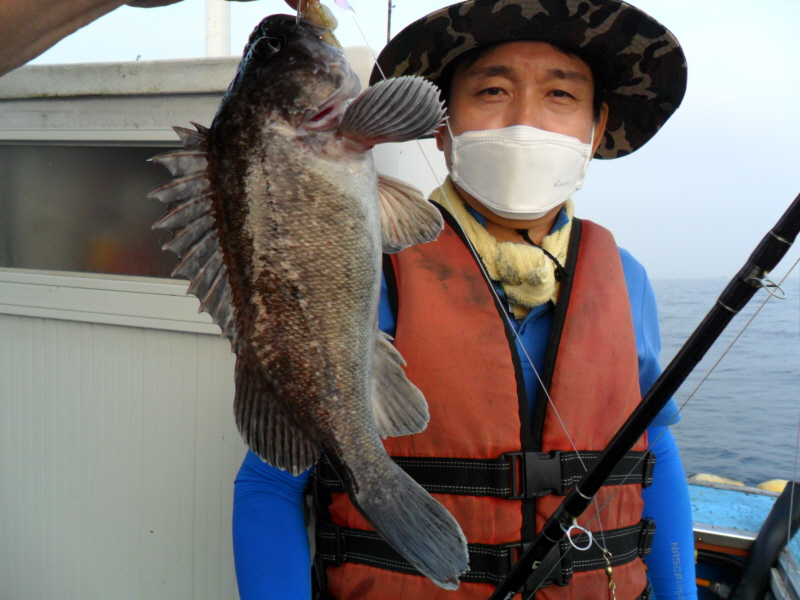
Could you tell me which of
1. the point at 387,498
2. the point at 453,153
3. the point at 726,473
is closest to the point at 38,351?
the point at 453,153

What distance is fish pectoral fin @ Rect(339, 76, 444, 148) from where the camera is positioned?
102cm

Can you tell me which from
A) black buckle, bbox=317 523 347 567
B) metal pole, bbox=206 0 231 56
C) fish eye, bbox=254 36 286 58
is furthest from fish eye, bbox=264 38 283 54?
metal pole, bbox=206 0 231 56

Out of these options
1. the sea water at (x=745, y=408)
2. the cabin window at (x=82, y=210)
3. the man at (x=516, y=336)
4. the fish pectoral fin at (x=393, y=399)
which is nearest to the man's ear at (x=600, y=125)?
the man at (x=516, y=336)

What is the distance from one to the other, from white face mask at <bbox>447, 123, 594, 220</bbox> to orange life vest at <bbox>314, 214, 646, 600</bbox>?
19 centimetres

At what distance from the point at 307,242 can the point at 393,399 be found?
0.38 meters

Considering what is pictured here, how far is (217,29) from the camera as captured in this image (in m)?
3.58

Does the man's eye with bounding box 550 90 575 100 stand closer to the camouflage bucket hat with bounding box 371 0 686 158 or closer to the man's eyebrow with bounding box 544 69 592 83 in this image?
the man's eyebrow with bounding box 544 69 592 83

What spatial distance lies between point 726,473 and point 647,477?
17.7 feet

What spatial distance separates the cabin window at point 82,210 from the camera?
2803mm

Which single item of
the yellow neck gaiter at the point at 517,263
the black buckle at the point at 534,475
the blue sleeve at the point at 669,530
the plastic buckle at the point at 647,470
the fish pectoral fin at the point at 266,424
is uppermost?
the yellow neck gaiter at the point at 517,263

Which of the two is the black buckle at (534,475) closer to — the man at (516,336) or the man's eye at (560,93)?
the man at (516,336)

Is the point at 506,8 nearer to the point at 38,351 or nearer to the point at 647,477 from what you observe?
the point at 647,477

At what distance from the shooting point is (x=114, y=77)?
270 cm

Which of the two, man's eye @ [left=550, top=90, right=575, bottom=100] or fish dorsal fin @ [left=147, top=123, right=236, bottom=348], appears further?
man's eye @ [left=550, top=90, right=575, bottom=100]
